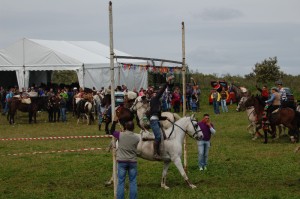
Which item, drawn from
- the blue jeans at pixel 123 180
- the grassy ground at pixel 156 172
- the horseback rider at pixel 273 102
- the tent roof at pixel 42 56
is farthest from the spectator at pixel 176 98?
the blue jeans at pixel 123 180

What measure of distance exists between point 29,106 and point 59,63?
5.70 meters

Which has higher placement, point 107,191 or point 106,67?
point 106,67

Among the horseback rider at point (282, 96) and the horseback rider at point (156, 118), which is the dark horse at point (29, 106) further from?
the horseback rider at point (156, 118)

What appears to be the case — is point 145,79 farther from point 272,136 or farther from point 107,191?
point 107,191

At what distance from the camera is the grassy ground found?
14.6 metres

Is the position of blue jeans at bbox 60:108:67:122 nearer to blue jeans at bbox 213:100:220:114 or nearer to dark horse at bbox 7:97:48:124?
dark horse at bbox 7:97:48:124

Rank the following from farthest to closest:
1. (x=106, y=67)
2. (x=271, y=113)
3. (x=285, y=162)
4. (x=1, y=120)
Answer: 1. (x=106, y=67)
2. (x=1, y=120)
3. (x=271, y=113)
4. (x=285, y=162)

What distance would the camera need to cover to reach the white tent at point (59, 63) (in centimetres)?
4328

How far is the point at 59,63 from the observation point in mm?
43750

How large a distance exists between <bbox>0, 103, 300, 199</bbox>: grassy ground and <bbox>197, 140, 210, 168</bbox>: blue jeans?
0.27 meters

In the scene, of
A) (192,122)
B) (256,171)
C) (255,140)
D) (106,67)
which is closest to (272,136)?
(255,140)

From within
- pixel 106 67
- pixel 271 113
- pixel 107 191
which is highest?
pixel 106 67

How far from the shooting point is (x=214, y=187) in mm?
15227

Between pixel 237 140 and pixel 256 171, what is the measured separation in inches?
360
